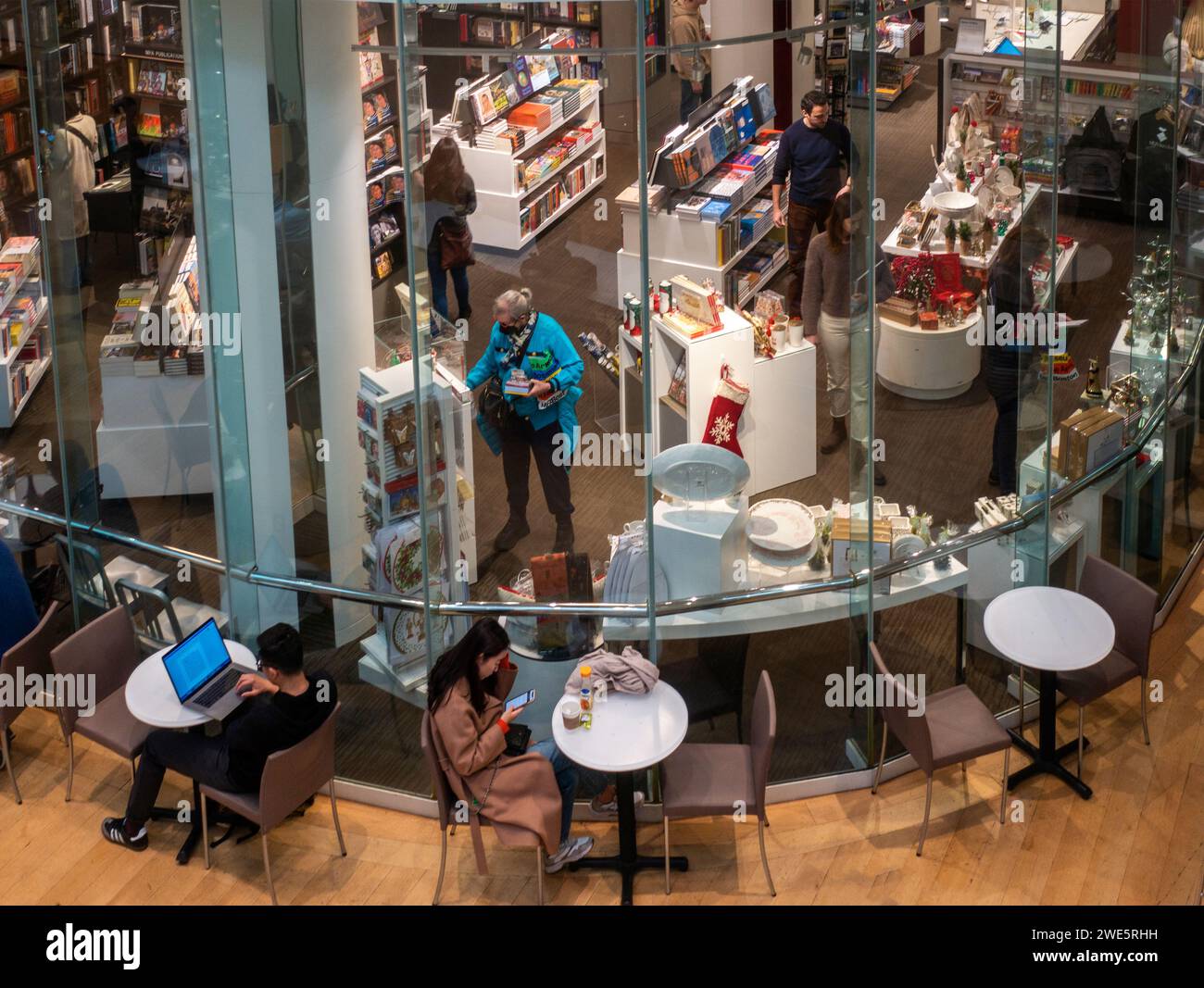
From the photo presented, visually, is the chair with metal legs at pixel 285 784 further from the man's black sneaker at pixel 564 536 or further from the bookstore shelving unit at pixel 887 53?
the bookstore shelving unit at pixel 887 53

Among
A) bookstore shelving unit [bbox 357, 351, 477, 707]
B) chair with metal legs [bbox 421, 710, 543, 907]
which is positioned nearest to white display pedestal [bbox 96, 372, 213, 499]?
bookstore shelving unit [bbox 357, 351, 477, 707]

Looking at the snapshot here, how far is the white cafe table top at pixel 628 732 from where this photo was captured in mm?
5855

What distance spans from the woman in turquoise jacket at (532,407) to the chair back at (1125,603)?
7.25 feet

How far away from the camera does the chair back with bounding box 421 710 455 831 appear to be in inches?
234

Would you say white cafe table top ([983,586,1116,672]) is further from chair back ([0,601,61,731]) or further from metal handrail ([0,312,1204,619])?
chair back ([0,601,61,731])

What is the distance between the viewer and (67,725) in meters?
6.60

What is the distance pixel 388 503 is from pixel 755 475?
145 centimetres

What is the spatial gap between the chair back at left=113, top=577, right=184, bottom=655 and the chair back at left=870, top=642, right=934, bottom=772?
2.95 meters

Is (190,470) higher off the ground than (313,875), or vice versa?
(190,470)

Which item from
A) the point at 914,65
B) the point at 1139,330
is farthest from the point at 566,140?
the point at 1139,330

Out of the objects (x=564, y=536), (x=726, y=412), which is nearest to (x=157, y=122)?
(x=564, y=536)

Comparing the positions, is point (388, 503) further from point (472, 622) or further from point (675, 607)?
point (675, 607)

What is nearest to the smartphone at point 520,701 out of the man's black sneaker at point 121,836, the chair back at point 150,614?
the man's black sneaker at point 121,836
